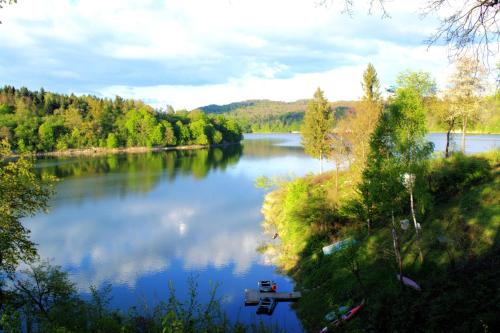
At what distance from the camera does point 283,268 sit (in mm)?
26312

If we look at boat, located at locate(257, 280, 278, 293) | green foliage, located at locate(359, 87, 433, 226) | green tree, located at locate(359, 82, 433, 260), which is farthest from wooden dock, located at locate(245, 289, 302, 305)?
green foliage, located at locate(359, 87, 433, 226)

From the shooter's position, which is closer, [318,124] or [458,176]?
[458,176]

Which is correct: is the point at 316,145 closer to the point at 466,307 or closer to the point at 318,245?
the point at 318,245

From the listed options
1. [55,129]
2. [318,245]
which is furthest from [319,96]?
[55,129]

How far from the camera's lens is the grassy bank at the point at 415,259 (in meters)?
11.6

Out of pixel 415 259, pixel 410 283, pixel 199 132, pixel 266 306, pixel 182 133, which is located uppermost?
pixel 199 132

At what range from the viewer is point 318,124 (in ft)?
143

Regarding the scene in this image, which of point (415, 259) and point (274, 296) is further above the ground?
point (415, 259)

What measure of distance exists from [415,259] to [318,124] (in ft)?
89.0

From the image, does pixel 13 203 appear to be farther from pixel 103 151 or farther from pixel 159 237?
pixel 103 151

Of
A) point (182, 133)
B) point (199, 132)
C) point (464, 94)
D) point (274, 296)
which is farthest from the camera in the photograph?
point (199, 132)

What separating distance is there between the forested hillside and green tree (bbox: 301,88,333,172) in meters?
86.0

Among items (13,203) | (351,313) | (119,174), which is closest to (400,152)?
→ (351,313)

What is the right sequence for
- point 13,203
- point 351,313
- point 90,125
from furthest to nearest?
point 90,125 → point 351,313 → point 13,203
